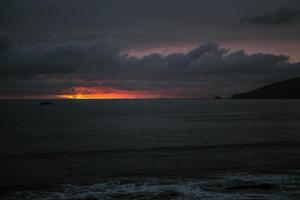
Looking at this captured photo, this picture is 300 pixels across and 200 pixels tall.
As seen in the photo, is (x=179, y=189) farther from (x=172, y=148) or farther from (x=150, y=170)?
(x=172, y=148)

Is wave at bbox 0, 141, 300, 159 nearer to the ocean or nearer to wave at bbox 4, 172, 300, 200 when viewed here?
the ocean

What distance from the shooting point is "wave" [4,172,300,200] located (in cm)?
2311

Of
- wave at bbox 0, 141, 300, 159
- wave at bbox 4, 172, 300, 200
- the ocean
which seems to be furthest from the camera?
wave at bbox 0, 141, 300, 159

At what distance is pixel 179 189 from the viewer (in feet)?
82.9

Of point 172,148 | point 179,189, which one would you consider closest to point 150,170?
point 179,189

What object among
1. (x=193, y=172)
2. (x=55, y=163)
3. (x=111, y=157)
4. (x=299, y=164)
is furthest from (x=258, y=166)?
(x=55, y=163)

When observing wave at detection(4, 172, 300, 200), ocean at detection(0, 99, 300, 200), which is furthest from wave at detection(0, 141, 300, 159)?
wave at detection(4, 172, 300, 200)

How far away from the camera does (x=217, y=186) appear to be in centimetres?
2594

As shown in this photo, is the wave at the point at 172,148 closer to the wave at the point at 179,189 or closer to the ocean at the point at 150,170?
the ocean at the point at 150,170

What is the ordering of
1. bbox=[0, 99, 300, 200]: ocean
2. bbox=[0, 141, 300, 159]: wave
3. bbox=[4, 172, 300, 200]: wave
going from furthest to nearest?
1. bbox=[0, 141, 300, 159]: wave
2. bbox=[0, 99, 300, 200]: ocean
3. bbox=[4, 172, 300, 200]: wave

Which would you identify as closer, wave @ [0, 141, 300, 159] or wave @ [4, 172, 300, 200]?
wave @ [4, 172, 300, 200]

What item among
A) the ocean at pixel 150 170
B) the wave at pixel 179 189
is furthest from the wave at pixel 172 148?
the wave at pixel 179 189

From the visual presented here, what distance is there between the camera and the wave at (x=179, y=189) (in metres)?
23.1

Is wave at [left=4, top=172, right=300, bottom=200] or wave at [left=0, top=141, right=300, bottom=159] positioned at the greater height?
wave at [left=4, top=172, right=300, bottom=200]
